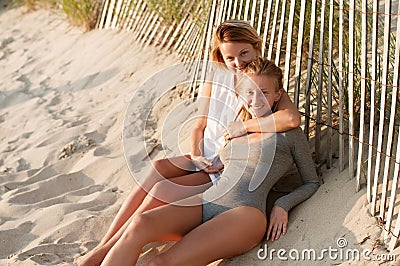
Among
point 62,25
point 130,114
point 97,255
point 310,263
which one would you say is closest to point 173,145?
point 130,114

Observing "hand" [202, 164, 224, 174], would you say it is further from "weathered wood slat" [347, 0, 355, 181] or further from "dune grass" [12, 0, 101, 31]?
"dune grass" [12, 0, 101, 31]

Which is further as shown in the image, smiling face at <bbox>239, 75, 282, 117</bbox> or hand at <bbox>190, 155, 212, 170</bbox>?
hand at <bbox>190, 155, 212, 170</bbox>

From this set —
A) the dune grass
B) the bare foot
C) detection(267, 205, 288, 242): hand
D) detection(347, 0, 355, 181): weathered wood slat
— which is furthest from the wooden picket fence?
the dune grass

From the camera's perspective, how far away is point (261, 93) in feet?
10.7

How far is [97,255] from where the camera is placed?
3135 millimetres

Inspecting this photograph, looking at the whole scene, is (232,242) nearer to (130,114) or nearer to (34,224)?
(34,224)

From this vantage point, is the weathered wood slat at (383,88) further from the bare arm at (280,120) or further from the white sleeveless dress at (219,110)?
the white sleeveless dress at (219,110)

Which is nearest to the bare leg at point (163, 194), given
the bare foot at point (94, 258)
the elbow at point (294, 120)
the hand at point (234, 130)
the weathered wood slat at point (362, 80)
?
the bare foot at point (94, 258)

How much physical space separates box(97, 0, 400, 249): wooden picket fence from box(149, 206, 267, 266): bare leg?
1.75ft

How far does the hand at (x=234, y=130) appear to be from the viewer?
3.36 metres

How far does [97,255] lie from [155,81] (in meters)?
2.15

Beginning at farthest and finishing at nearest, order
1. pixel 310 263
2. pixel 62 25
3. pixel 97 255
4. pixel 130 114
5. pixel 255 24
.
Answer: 1. pixel 62 25
2. pixel 130 114
3. pixel 255 24
4. pixel 97 255
5. pixel 310 263

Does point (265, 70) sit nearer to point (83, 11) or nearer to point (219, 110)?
point (219, 110)

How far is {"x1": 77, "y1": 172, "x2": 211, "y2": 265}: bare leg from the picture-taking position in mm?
3135
